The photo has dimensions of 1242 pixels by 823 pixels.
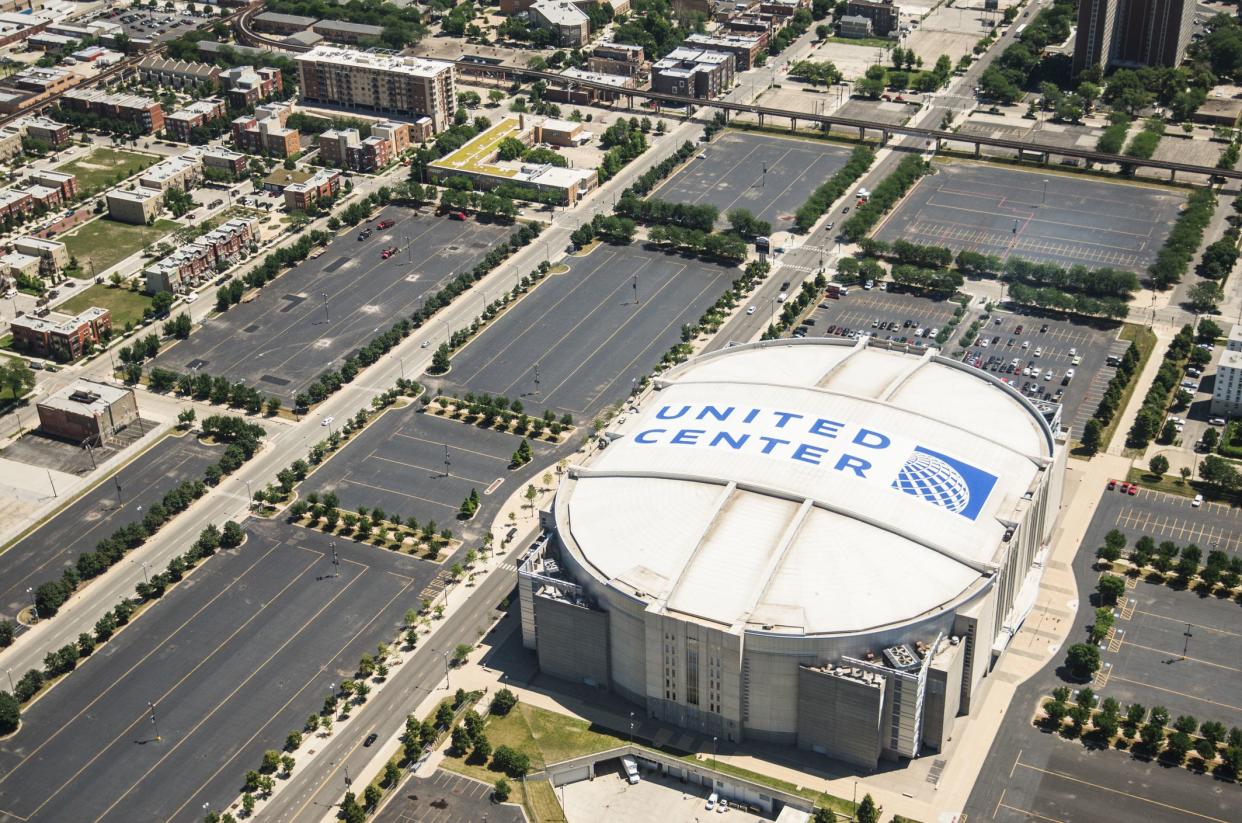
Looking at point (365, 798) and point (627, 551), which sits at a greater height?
point (627, 551)

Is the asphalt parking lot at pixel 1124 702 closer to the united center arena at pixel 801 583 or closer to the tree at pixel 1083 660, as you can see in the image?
the tree at pixel 1083 660

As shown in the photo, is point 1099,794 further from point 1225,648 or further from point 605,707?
point 605,707

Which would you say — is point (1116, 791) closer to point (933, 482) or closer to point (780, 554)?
point (933, 482)

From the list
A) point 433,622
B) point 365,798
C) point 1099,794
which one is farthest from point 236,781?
point 1099,794

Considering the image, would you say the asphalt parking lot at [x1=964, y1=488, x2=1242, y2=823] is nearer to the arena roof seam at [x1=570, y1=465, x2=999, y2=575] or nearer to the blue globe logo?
the arena roof seam at [x1=570, y1=465, x2=999, y2=575]

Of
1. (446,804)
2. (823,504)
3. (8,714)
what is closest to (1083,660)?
(823,504)

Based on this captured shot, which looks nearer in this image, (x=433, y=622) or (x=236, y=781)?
(x=236, y=781)

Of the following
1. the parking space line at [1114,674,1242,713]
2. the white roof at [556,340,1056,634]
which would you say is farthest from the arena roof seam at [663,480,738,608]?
the parking space line at [1114,674,1242,713]

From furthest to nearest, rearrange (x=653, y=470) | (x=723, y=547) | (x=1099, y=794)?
(x=653, y=470) → (x=723, y=547) → (x=1099, y=794)
